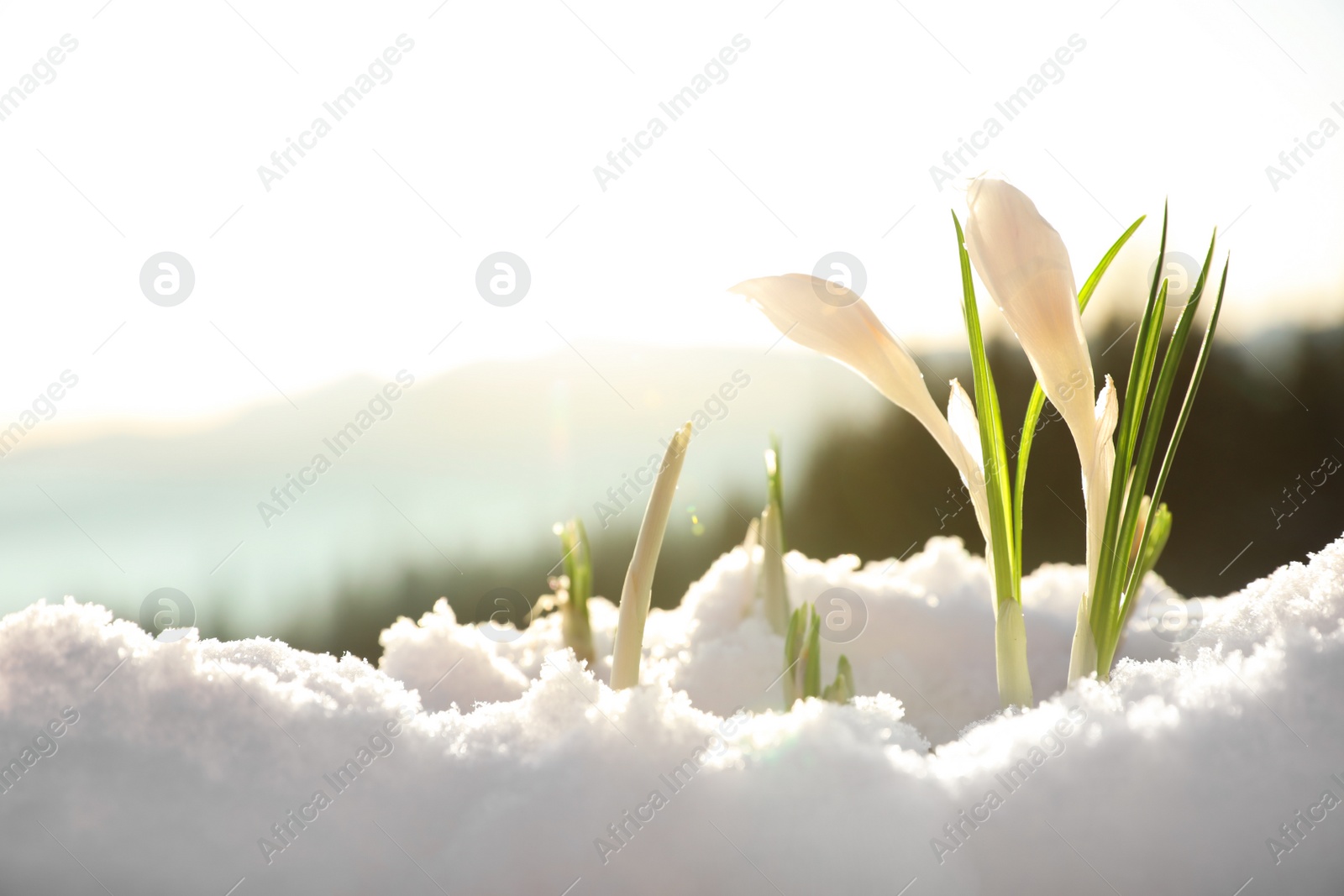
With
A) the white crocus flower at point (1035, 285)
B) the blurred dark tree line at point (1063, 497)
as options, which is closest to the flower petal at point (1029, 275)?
the white crocus flower at point (1035, 285)

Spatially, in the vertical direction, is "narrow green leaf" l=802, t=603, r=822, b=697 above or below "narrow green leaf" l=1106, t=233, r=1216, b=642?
below

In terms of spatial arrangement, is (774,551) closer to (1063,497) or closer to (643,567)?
(643,567)

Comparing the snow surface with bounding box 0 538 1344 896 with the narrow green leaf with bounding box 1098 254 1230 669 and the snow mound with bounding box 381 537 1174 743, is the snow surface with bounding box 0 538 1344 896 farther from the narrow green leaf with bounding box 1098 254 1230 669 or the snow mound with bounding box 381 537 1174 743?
the snow mound with bounding box 381 537 1174 743

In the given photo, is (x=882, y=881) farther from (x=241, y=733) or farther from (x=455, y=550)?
(x=455, y=550)

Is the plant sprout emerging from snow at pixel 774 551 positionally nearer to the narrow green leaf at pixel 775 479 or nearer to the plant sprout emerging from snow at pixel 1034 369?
→ the narrow green leaf at pixel 775 479

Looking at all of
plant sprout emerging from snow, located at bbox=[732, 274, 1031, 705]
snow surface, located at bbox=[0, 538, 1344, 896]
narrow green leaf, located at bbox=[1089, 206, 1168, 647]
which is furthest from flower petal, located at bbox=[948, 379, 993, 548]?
snow surface, located at bbox=[0, 538, 1344, 896]

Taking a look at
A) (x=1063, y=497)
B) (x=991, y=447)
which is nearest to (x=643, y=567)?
(x=991, y=447)
